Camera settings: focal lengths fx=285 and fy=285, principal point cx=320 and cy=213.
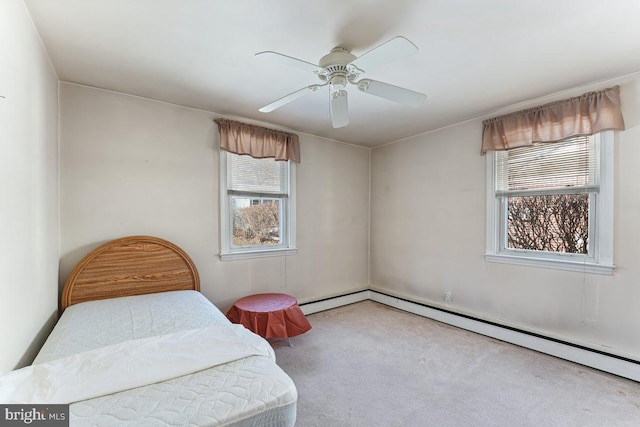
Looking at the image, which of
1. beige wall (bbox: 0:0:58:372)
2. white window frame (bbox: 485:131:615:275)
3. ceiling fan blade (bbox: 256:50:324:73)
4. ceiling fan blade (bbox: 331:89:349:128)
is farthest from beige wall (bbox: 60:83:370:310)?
white window frame (bbox: 485:131:615:275)

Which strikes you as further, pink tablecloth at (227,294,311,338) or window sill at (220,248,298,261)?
window sill at (220,248,298,261)

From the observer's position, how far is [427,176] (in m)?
3.72

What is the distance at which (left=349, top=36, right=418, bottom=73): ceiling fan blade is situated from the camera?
1.40 m

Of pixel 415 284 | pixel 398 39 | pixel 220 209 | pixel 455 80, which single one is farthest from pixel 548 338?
pixel 220 209

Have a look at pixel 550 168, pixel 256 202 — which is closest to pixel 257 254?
pixel 256 202

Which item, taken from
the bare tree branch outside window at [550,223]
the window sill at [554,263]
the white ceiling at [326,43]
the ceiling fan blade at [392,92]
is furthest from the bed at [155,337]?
the bare tree branch outside window at [550,223]

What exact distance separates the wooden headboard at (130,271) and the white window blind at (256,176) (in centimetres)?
93

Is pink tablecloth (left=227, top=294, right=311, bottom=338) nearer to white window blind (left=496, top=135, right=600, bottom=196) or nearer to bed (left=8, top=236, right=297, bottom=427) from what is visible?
bed (left=8, top=236, right=297, bottom=427)

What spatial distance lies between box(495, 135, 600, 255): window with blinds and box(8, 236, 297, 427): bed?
2.82 metres

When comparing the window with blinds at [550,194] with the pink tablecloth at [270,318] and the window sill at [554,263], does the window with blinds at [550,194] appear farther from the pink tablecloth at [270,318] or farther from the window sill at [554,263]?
the pink tablecloth at [270,318]

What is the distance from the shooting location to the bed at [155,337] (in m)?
1.04

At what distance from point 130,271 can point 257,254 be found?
4.14ft

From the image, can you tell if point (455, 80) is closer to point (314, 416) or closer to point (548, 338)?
point (548, 338)

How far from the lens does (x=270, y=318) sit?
2682 millimetres
